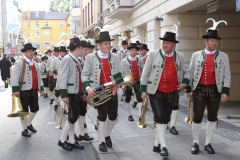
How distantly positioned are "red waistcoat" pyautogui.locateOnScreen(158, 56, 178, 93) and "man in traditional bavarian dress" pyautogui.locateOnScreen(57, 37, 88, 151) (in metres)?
1.67

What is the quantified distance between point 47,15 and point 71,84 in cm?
9644

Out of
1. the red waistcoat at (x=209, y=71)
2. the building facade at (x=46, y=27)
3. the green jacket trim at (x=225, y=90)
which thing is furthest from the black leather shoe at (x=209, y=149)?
the building facade at (x=46, y=27)

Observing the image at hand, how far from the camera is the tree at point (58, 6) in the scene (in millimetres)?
91456

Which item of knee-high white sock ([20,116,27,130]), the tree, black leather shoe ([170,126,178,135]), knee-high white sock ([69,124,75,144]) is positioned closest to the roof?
the tree

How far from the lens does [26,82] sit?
7.69 metres

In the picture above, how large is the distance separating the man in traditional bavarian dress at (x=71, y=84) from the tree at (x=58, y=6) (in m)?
87.2

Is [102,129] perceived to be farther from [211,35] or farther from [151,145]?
[211,35]

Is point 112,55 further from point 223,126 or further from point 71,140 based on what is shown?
point 223,126

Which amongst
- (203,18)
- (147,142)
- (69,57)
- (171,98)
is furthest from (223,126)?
(203,18)

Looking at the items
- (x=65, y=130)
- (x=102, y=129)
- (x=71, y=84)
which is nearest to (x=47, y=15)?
(x=71, y=84)

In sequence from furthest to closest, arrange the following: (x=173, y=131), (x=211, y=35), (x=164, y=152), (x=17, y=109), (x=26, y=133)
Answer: (x=26, y=133) < (x=173, y=131) < (x=17, y=109) < (x=211, y=35) < (x=164, y=152)

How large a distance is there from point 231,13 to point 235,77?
89.2 inches

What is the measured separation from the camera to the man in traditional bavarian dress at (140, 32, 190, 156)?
5789 mm

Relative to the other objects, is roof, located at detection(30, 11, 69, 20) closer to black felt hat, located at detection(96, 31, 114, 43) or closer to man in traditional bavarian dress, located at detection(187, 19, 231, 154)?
black felt hat, located at detection(96, 31, 114, 43)
